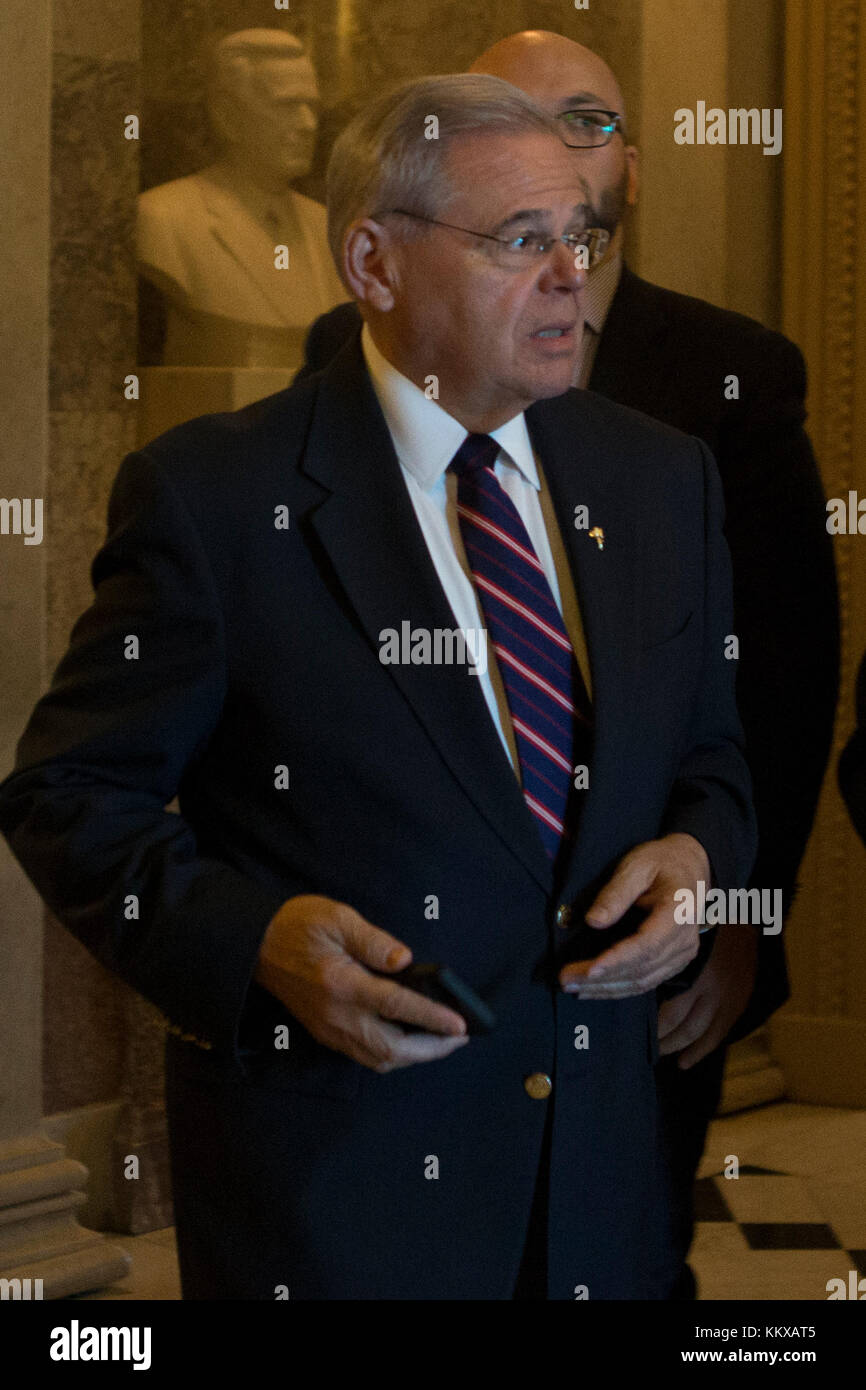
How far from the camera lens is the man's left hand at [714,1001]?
2.37 metres

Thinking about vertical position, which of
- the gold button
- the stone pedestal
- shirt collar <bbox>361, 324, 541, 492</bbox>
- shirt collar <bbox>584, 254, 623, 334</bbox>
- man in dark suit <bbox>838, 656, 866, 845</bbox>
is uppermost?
shirt collar <bbox>584, 254, 623, 334</bbox>

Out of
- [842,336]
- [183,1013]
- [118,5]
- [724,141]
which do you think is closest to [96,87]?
[118,5]

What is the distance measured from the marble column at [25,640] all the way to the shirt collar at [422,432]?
1920 mm

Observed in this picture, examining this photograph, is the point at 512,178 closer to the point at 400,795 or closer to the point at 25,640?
the point at 400,795

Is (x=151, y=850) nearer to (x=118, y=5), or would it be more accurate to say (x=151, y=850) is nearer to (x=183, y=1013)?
(x=183, y=1013)

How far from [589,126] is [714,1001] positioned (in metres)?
1.38

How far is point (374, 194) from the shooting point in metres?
2.18

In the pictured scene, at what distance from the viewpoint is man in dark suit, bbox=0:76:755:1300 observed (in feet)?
6.34

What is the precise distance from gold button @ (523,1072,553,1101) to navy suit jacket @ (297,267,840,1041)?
0.93 m

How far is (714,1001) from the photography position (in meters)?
2.48

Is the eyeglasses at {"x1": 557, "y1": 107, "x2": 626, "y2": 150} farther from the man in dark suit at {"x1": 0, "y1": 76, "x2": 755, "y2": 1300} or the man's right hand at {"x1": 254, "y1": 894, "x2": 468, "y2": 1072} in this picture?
the man's right hand at {"x1": 254, "y1": 894, "x2": 468, "y2": 1072}

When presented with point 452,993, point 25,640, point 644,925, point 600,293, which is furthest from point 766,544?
point 25,640

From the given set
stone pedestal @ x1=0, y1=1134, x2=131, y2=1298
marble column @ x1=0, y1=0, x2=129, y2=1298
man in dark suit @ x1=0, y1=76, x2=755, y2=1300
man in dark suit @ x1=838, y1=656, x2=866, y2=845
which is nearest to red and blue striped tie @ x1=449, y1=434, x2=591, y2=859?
man in dark suit @ x1=0, y1=76, x2=755, y2=1300

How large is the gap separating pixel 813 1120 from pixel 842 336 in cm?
246
